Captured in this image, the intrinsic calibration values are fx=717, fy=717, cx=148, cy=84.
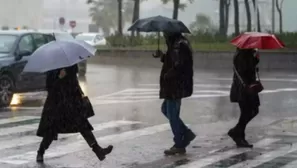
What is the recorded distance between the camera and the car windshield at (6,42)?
1599 cm

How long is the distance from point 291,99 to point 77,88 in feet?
30.5

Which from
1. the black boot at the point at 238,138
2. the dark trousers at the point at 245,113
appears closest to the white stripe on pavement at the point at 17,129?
the black boot at the point at 238,138

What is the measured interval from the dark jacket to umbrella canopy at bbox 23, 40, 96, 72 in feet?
3.73

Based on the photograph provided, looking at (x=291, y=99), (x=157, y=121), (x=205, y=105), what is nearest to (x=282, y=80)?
(x=291, y=99)

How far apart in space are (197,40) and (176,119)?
Answer: 25.7 meters

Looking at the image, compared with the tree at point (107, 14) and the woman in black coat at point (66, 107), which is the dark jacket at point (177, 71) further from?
the tree at point (107, 14)

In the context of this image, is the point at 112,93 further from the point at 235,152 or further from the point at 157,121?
the point at 235,152

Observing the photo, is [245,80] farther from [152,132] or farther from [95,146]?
[95,146]

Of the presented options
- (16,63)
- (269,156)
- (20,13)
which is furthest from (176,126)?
(20,13)

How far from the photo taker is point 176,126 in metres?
9.93

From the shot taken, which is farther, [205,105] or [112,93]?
[112,93]

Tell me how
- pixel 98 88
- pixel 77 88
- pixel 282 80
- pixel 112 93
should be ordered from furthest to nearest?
pixel 282 80
pixel 98 88
pixel 112 93
pixel 77 88

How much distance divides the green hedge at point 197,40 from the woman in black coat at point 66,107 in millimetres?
23131

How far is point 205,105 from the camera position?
629 inches
